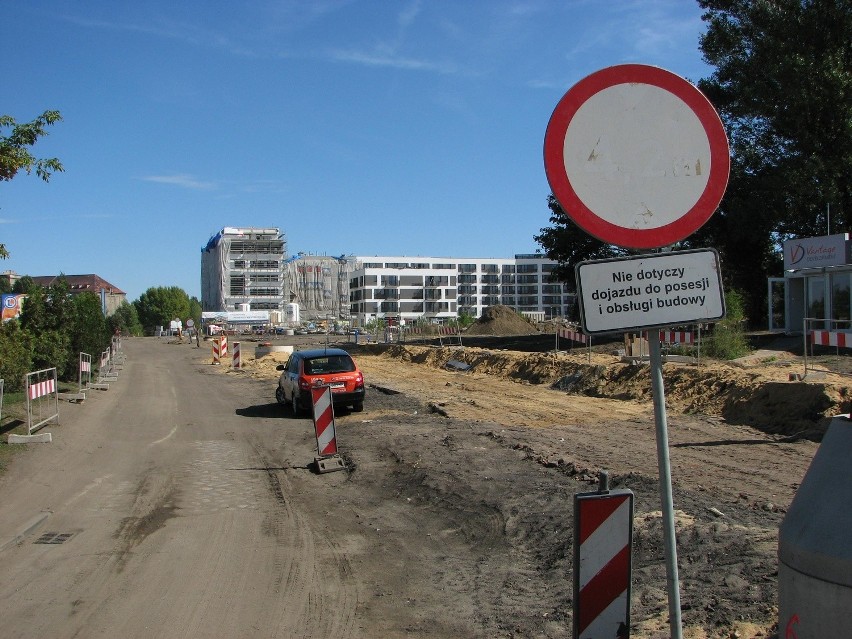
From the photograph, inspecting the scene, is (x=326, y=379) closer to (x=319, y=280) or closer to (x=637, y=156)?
(x=637, y=156)

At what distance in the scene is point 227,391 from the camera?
1083 inches

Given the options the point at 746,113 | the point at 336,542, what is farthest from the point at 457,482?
the point at 746,113

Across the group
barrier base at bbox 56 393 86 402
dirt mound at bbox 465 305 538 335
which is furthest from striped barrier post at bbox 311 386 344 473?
dirt mound at bbox 465 305 538 335

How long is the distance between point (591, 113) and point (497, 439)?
10.5 metres

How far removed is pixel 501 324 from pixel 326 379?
51.8m

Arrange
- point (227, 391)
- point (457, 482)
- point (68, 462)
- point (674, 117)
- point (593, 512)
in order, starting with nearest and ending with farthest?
point (674, 117), point (593, 512), point (457, 482), point (68, 462), point (227, 391)

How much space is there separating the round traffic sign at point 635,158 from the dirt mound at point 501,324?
6480 centimetres

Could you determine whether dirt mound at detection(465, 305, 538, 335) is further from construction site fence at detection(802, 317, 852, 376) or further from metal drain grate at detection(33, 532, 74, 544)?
metal drain grate at detection(33, 532, 74, 544)

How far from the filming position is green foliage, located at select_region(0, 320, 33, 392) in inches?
701

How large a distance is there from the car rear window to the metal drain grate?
10.6 meters

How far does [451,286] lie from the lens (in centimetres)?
14788

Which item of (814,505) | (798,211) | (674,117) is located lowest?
(814,505)

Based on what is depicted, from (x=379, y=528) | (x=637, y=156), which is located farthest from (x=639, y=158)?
(x=379, y=528)

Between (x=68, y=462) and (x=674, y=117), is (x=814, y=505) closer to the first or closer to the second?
(x=674, y=117)
